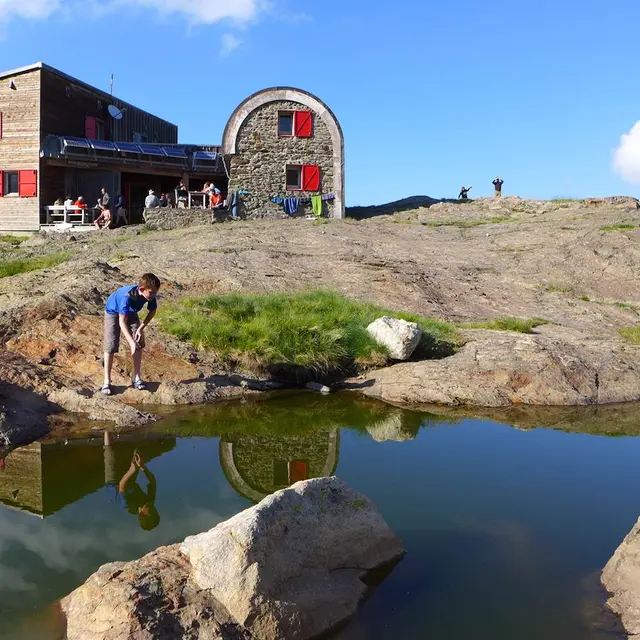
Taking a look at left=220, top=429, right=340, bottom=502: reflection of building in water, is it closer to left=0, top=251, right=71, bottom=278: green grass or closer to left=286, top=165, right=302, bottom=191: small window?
left=0, top=251, right=71, bottom=278: green grass

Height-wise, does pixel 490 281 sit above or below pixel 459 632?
above

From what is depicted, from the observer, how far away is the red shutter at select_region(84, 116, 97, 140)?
32.2 meters

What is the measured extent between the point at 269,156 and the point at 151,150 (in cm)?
550

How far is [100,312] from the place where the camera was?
12820 mm

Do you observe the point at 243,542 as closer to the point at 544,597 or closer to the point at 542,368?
the point at 544,597

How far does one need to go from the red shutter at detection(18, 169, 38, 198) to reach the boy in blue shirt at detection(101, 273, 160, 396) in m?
22.2

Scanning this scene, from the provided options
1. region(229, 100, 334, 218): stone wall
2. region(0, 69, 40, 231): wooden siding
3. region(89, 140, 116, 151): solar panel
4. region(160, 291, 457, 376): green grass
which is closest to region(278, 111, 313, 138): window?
region(229, 100, 334, 218): stone wall

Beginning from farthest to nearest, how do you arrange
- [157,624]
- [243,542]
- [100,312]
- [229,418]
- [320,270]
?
[320,270] → [100,312] → [229,418] → [243,542] → [157,624]

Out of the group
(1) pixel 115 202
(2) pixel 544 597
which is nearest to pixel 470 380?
(2) pixel 544 597

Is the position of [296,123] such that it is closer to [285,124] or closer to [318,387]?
[285,124]

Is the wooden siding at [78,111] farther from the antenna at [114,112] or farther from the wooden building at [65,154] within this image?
the antenna at [114,112]

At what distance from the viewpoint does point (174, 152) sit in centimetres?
3222

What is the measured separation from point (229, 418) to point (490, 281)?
1213cm

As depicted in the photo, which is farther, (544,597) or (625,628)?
(544,597)
